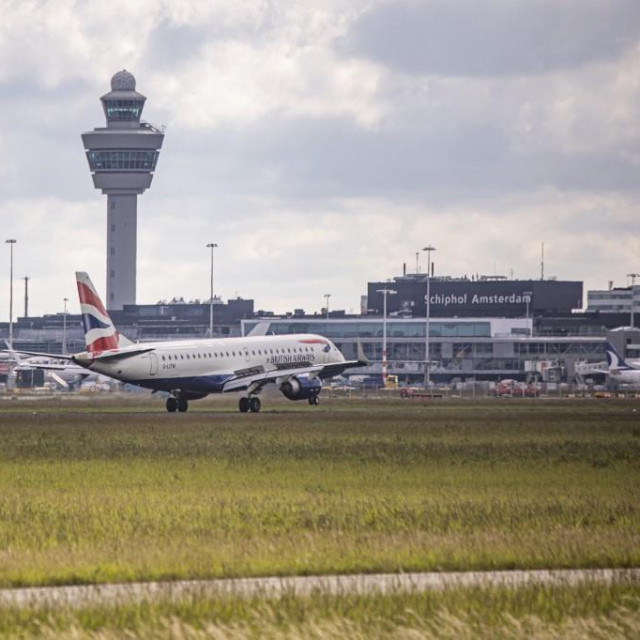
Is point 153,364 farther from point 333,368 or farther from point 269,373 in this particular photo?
point 333,368

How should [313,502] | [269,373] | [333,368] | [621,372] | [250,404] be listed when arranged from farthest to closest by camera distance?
[621,372] → [333,368] → [269,373] → [250,404] → [313,502]

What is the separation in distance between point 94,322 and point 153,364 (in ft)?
14.4

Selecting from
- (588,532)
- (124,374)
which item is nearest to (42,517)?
(588,532)

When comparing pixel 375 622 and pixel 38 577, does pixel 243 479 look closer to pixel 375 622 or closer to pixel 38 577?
pixel 38 577

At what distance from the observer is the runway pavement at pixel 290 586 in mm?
21859

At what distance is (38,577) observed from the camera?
24.5 meters

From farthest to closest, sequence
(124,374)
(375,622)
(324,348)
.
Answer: (324,348)
(124,374)
(375,622)

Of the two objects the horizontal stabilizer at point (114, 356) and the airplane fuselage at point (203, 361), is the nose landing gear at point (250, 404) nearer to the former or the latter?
the airplane fuselage at point (203, 361)

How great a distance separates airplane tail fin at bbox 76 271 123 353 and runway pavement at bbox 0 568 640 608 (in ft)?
238

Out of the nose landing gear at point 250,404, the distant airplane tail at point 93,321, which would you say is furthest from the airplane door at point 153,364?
the nose landing gear at point 250,404

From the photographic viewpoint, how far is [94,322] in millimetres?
96062

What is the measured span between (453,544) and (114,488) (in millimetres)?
14991

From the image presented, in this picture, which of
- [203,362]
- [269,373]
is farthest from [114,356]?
[269,373]

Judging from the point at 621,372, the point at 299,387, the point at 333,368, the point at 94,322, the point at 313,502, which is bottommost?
the point at 313,502
